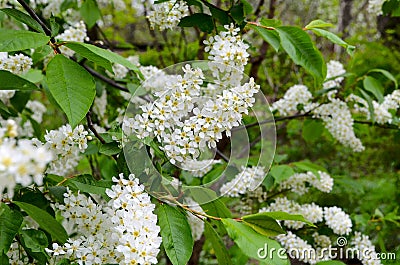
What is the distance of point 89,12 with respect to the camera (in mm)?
2342

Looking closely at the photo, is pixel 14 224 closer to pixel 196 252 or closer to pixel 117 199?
pixel 117 199

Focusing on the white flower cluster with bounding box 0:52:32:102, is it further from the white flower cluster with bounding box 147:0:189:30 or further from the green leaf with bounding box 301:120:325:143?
the green leaf with bounding box 301:120:325:143

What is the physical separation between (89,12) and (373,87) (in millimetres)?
1354

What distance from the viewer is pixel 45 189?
1.36 metres

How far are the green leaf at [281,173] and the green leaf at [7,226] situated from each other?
4.07 ft

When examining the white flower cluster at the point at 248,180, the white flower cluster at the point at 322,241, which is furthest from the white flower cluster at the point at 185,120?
the white flower cluster at the point at 322,241

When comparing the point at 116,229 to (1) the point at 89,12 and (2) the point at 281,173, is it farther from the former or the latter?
(1) the point at 89,12

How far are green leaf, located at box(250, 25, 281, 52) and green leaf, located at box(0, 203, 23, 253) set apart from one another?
0.82 m

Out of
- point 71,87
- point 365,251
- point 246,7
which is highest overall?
point 246,7

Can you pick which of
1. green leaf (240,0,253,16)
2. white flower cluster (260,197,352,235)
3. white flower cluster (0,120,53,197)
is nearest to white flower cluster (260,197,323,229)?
white flower cluster (260,197,352,235)

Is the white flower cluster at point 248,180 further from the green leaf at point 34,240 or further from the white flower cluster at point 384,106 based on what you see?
the green leaf at point 34,240

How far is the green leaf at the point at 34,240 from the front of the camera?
1164mm

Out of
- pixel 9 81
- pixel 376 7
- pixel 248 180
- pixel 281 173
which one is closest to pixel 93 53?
pixel 9 81

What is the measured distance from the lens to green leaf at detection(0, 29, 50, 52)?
1.00 meters
